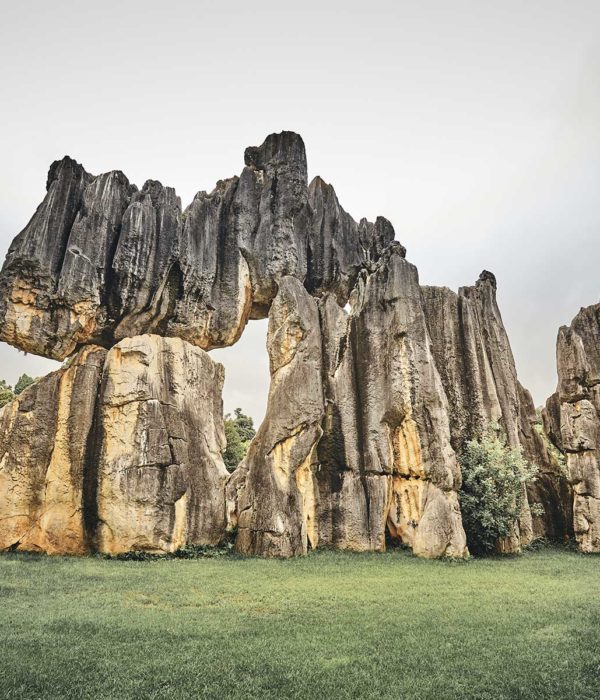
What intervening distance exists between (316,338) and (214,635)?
17692mm

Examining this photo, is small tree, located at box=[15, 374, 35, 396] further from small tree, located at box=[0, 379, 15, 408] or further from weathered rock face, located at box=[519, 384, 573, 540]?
weathered rock face, located at box=[519, 384, 573, 540]

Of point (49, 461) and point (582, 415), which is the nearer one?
point (49, 461)

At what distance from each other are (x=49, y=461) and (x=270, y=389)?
34.1 ft

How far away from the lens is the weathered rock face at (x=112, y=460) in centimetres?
2145

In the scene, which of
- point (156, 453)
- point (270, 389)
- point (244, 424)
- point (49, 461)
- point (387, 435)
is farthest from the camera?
point (244, 424)

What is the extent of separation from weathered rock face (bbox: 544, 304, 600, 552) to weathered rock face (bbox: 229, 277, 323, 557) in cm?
1442

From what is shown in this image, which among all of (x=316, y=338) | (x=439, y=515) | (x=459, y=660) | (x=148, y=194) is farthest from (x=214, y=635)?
(x=148, y=194)

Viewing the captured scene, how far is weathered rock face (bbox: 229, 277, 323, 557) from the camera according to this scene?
70.4 ft

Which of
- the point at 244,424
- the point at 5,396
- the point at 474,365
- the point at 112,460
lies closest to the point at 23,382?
the point at 5,396

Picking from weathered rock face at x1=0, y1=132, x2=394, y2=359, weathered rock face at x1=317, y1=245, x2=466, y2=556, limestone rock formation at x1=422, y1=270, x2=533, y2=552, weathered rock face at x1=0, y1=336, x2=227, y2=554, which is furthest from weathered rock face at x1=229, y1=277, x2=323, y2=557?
limestone rock formation at x1=422, y1=270, x2=533, y2=552

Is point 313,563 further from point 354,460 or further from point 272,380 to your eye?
point 272,380

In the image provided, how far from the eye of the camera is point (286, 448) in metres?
23.0

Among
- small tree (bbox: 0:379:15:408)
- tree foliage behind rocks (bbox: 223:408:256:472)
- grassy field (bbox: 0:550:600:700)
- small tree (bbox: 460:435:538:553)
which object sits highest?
small tree (bbox: 0:379:15:408)

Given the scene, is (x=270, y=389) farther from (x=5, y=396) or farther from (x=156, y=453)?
(x=5, y=396)
